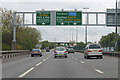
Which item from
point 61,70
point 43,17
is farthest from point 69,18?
point 61,70

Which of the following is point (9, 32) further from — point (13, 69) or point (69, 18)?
point (13, 69)

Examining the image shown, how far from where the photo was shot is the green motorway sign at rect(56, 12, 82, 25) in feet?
140

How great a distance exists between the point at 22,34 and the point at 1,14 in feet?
29.5

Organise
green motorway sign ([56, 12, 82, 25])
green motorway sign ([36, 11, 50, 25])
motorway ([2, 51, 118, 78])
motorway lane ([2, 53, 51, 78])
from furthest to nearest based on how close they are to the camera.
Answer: green motorway sign ([36, 11, 50, 25]), green motorway sign ([56, 12, 82, 25]), motorway lane ([2, 53, 51, 78]), motorway ([2, 51, 118, 78])

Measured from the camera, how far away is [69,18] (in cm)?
4288

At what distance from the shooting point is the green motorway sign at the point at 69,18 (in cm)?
4278

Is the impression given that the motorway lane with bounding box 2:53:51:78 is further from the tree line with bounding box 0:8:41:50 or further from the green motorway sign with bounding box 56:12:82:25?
the tree line with bounding box 0:8:41:50

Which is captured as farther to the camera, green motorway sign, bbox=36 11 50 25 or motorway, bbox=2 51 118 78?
green motorway sign, bbox=36 11 50 25

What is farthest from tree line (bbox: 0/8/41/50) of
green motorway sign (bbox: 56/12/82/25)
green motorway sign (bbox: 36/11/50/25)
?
green motorway sign (bbox: 56/12/82/25)

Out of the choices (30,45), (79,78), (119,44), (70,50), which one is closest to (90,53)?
(119,44)

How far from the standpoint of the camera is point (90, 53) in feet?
99.8

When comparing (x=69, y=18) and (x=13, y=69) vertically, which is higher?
(x=69, y=18)

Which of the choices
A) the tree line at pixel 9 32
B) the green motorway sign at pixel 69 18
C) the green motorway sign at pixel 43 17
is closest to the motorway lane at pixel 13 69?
the green motorway sign at pixel 43 17

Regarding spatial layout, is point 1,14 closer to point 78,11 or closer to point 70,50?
point 70,50
